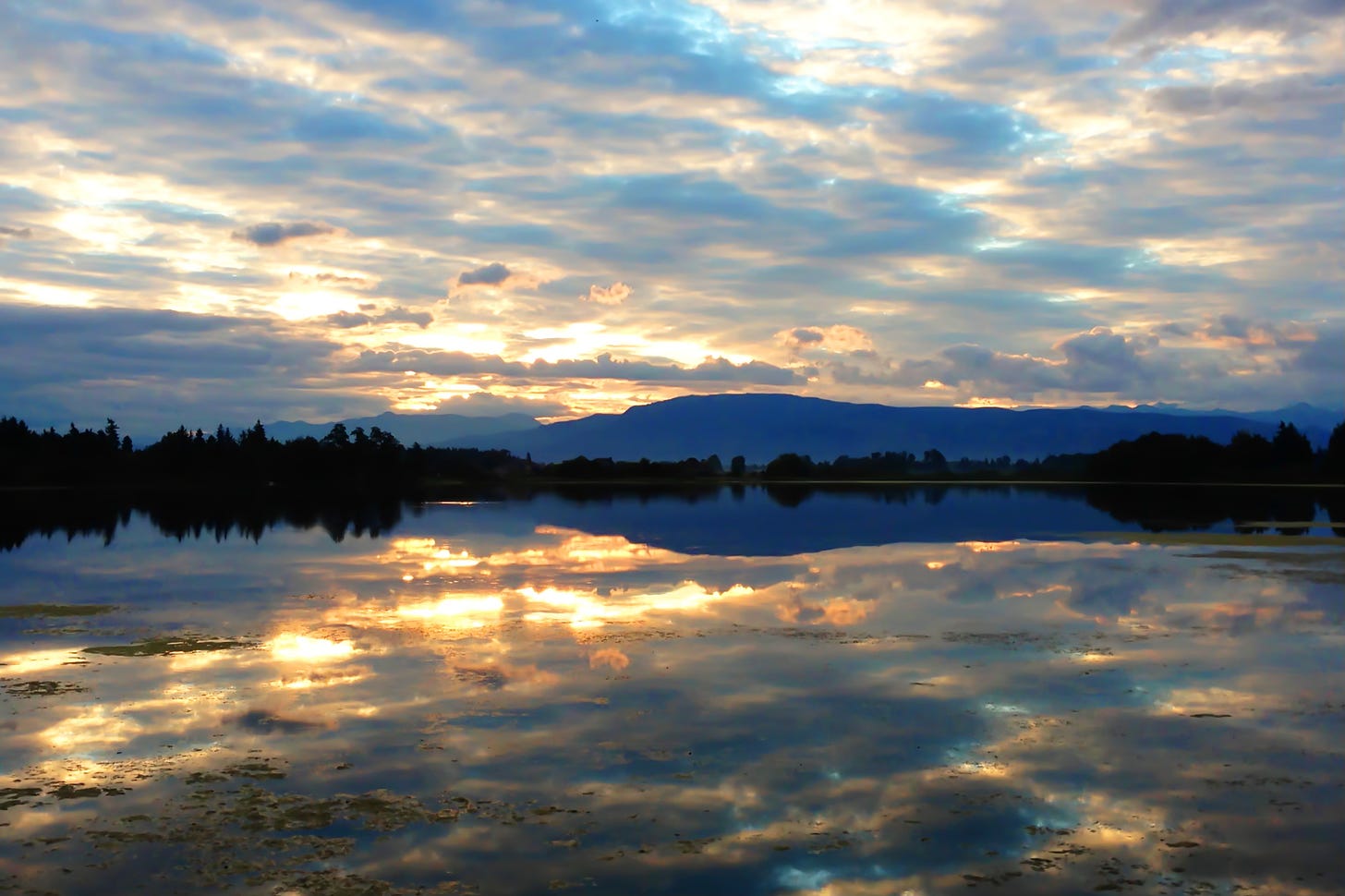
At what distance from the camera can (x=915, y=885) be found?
1184 centimetres

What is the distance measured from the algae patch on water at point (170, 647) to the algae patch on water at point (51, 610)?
6.42m

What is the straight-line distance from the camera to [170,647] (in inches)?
1028

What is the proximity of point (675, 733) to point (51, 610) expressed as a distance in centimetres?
2424

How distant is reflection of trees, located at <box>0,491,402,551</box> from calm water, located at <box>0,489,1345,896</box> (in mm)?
27211

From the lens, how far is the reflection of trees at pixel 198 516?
66938mm

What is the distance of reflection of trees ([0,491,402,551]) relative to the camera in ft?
220


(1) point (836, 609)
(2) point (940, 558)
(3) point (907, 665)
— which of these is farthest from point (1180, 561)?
(3) point (907, 665)

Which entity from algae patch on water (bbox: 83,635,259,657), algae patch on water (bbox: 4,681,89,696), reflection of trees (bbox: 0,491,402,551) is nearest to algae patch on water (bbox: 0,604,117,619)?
algae patch on water (bbox: 83,635,259,657)

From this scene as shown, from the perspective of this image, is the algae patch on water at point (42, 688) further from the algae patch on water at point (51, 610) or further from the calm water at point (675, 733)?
the algae patch on water at point (51, 610)

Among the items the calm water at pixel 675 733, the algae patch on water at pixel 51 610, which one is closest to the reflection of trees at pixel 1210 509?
the calm water at pixel 675 733

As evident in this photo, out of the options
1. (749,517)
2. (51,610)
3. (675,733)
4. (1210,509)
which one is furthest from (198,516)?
(1210,509)

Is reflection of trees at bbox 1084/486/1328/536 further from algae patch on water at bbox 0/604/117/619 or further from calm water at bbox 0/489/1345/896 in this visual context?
algae patch on water at bbox 0/604/117/619

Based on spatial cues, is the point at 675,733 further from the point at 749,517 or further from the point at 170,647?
the point at 749,517

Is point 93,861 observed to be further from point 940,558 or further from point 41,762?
point 940,558
